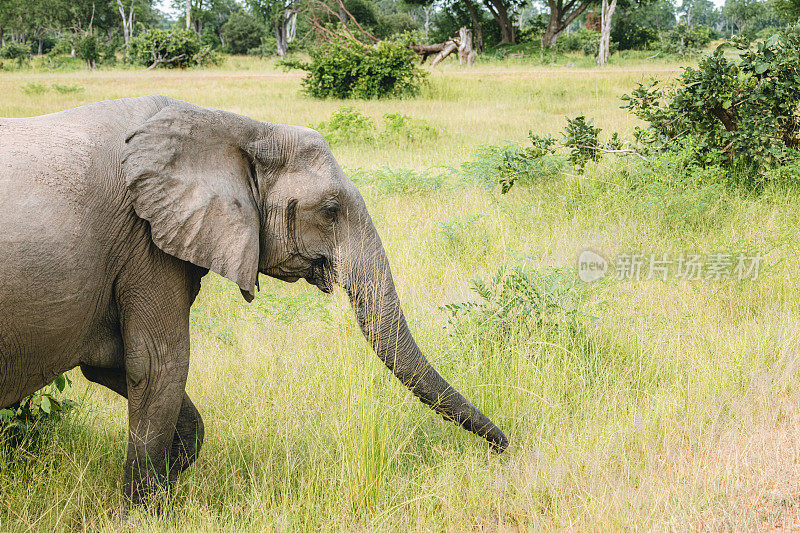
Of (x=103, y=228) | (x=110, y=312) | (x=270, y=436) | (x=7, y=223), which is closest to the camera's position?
(x=7, y=223)

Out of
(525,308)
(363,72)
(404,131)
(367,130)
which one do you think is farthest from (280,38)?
(525,308)

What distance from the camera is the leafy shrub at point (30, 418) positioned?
3590mm

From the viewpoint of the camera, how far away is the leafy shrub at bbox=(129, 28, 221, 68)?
105ft

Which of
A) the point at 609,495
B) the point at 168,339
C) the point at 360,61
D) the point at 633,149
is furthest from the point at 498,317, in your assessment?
the point at 360,61

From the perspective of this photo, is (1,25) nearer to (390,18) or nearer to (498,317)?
(390,18)

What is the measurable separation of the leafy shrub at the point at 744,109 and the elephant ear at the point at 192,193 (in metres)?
6.05

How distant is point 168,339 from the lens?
3008mm

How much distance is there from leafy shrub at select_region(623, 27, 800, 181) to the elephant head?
5591mm

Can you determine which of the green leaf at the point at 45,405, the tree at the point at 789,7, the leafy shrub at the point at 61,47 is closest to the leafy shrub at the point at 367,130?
the green leaf at the point at 45,405

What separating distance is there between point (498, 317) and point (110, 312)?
261 centimetres

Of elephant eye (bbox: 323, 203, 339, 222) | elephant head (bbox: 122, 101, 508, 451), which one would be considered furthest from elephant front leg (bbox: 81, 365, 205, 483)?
elephant eye (bbox: 323, 203, 339, 222)

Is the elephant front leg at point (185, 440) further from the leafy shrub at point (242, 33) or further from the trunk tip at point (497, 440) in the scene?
the leafy shrub at point (242, 33)

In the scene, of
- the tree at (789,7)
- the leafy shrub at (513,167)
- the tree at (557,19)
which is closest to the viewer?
the leafy shrub at (513,167)

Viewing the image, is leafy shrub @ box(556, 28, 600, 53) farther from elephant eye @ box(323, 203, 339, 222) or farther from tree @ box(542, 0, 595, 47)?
elephant eye @ box(323, 203, 339, 222)
